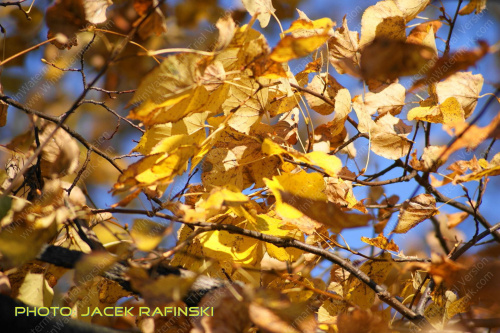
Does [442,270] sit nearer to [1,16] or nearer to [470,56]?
[470,56]

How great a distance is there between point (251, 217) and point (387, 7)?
1.47 feet

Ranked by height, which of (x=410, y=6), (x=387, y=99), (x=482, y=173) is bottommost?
(x=482, y=173)

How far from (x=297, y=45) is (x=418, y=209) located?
37 centimetres

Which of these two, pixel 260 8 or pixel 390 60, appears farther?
pixel 260 8

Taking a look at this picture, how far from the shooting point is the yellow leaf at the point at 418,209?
67 cm

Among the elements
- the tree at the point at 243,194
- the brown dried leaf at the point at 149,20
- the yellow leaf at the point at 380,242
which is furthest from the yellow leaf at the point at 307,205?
the brown dried leaf at the point at 149,20

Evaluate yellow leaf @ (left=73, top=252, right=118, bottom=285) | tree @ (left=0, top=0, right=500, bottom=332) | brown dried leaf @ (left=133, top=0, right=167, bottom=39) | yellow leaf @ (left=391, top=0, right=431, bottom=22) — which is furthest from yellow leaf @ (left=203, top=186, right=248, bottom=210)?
yellow leaf @ (left=391, top=0, right=431, bottom=22)

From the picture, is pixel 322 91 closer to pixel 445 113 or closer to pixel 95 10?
pixel 445 113

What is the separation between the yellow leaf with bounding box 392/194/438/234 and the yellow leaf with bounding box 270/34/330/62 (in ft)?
1.11

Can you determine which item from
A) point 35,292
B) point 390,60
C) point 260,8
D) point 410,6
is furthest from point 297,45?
point 35,292

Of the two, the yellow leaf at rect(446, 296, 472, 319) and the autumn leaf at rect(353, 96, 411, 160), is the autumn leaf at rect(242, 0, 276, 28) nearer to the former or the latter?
the autumn leaf at rect(353, 96, 411, 160)

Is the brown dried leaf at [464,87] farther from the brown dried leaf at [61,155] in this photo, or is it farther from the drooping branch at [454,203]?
the brown dried leaf at [61,155]

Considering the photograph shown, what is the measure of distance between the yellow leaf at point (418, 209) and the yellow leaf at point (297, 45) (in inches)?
13.4

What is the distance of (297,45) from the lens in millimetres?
450
